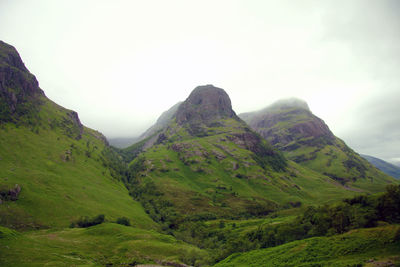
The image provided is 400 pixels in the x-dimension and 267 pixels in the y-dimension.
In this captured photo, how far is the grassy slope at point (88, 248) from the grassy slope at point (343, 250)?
145ft

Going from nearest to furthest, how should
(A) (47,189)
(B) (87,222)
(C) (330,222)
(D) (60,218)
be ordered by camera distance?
(C) (330,222) → (D) (60,218) → (B) (87,222) → (A) (47,189)

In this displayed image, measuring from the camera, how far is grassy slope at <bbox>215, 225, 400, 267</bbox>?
42.6 m

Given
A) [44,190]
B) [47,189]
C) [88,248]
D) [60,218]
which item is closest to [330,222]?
[88,248]

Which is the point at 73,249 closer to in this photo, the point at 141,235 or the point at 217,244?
the point at 141,235

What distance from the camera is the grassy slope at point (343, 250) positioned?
42625 mm

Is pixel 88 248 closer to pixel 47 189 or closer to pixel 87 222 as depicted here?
pixel 87 222

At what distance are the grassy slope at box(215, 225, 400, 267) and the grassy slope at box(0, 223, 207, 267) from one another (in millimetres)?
44275

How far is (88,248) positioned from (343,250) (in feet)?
288

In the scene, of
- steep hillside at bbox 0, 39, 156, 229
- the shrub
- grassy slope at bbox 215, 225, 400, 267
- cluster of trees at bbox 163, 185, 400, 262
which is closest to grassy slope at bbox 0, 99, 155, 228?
steep hillside at bbox 0, 39, 156, 229

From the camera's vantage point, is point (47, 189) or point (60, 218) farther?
point (47, 189)

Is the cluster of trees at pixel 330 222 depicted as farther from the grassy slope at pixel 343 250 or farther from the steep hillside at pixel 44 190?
the steep hillside at pixel 44 190

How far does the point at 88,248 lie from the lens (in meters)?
78.4

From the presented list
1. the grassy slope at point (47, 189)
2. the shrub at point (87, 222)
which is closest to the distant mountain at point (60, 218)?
the grassy slope at point (47, 189)

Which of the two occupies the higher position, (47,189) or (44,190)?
(47,189)
